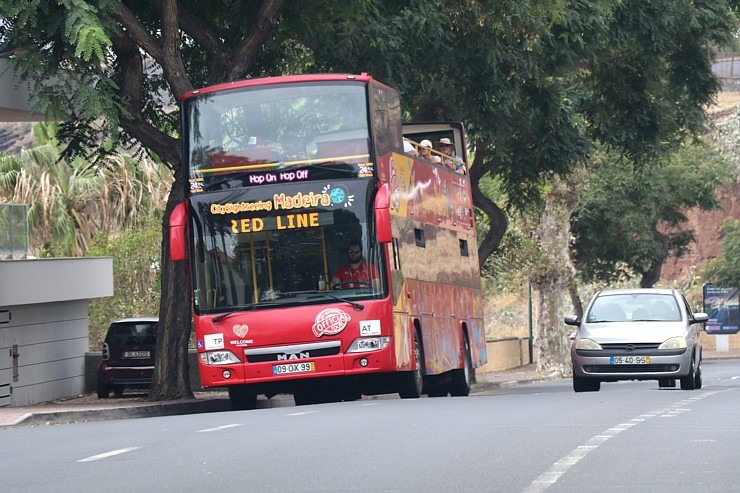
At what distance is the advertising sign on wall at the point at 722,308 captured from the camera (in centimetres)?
6619

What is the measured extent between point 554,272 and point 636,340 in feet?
80.3

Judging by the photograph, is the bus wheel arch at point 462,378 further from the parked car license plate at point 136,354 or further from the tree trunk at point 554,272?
the tree trunk at point 554,272

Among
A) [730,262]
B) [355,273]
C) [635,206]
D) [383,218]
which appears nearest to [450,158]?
[355,273]

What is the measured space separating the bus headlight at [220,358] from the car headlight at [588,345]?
5.88m

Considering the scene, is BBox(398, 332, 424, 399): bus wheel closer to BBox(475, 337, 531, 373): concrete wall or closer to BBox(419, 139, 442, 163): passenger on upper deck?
BBox(419, 139, 442, 163): passenger on upper deck

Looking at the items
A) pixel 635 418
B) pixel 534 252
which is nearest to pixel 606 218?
pixel 534 252

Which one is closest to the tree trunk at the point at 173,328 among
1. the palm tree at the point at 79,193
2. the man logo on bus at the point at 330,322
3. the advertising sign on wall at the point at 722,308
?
the man logo on bus at the point at 330,322

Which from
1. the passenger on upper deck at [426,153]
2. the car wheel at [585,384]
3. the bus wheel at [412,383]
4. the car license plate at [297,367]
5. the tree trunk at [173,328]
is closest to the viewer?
the car license plate at [297,367]

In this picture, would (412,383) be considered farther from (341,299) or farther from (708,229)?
(708,229)

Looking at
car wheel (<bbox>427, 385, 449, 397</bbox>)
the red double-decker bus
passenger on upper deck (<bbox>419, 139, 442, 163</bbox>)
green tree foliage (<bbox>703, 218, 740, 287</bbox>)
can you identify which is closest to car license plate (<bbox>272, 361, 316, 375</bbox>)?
the red double-decker bus

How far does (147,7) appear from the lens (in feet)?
87.8

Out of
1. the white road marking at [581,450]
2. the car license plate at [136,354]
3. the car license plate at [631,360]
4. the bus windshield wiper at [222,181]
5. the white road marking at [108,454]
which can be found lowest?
the white road marking at [581,450]

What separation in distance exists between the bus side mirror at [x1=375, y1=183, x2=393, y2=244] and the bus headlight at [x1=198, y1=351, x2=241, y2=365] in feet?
8.57

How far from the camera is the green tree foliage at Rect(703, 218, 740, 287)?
222 ft
